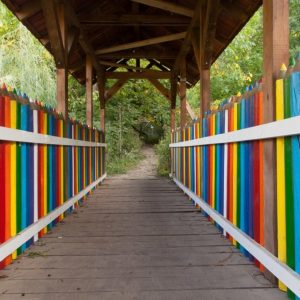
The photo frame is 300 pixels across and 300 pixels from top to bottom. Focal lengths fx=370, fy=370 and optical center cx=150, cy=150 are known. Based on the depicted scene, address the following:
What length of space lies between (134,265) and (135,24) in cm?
569

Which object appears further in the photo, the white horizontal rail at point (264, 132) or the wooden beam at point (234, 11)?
the wooden beam at point (234, 11)

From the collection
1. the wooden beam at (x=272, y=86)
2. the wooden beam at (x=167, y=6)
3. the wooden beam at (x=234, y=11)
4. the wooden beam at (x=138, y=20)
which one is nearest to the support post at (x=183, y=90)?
the wooden beam at (x=138, y=20)

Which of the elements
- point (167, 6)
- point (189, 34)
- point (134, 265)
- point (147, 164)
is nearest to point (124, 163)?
point (147, 164)

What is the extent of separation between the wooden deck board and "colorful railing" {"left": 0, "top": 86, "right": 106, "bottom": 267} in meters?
0.18

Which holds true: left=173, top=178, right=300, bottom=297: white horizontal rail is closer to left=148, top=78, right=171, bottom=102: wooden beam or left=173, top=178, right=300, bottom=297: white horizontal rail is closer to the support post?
the support post

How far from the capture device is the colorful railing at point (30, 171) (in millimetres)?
2581

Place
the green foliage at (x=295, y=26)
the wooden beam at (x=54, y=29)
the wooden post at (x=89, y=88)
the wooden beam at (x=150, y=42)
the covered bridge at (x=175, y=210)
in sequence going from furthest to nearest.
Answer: the green foliage at (x=295, y=26)
the wooden post at (x=89, y=88)
the wooden beam at (x=150, y=42)
the wooden beam at (x=54, y=29)
the covered bridge at (x=175, y=210)

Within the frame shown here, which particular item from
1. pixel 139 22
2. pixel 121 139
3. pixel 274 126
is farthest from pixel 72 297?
pixel 121 139

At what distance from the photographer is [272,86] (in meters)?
2.26

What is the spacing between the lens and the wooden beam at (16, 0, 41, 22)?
5262 mm

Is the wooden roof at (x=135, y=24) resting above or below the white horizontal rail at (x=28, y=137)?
above

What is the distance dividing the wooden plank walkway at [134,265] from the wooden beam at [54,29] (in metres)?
2.21

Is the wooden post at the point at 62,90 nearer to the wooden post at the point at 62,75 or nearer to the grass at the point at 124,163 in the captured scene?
the wooden post at the point at 62,75

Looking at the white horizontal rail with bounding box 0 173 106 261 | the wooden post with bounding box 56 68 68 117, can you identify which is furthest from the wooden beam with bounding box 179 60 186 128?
the white horizontal rail with bounding box 0 173 106 261
